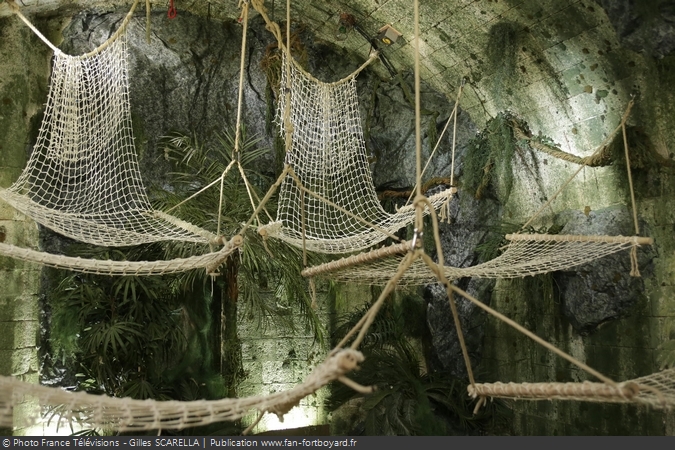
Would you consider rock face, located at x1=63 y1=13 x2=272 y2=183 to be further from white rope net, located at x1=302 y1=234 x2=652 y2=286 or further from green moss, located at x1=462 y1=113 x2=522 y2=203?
white rope net, located at x1=302 y1=234 x2=652 y2=286

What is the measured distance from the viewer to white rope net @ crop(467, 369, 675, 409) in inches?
76.3

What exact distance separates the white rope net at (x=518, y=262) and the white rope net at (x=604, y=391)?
704mm

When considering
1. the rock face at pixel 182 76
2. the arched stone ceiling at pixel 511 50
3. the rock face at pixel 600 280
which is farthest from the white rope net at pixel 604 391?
the rock face at pixel 182 76

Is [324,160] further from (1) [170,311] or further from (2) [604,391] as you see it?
(2) [604,391]

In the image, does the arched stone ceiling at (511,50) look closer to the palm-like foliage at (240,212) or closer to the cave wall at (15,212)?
the cave wall at (15,212)

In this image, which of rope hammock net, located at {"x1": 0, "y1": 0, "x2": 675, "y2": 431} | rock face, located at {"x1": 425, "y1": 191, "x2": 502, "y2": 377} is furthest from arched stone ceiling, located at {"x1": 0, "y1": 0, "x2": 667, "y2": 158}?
rope hammock net, located at {"x1": 0, "y1": 0, "x2": 675, "y2": 431}

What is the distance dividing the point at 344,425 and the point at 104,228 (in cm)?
281

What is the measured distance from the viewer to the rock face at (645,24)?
283 cm

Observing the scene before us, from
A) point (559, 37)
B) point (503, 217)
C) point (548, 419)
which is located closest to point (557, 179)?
point (503, 217)

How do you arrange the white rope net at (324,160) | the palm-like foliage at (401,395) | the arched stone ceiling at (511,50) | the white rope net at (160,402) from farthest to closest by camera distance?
1. the palm-like foliage at (401,395)
2. the arched stone ceiling at (511,50)
3. the white rope net at (324,160)
4. the white rope net at (160,402)

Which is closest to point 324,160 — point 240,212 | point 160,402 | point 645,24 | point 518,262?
point 240,212

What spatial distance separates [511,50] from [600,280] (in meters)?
1.52

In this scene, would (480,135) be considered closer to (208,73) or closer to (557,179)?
(557,179)

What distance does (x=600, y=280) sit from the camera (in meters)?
3.71
